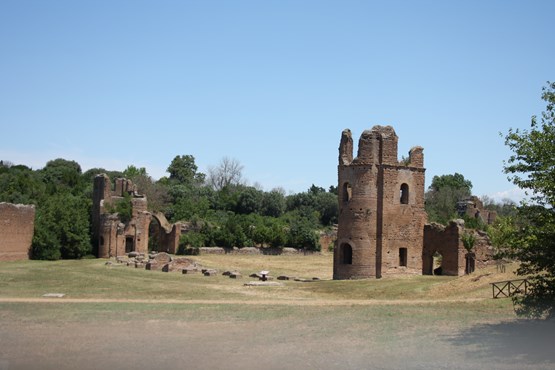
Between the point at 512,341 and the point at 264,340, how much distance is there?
5.65 m

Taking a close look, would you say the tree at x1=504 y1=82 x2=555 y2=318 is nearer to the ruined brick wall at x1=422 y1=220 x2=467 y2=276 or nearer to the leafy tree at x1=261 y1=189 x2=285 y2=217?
the ruined brick wall at x1=422 y1=220 x2=467 y2=276

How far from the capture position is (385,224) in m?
33.6

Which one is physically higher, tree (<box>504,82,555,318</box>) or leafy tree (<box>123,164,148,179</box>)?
leafy tree (<box>123,164,148,179</box>)

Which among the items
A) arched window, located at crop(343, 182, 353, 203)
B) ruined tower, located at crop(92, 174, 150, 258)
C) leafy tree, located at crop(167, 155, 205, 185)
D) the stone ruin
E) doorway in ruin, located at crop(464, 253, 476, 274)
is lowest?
doorway in ruin, located at crop(464, 253, 476, 274)

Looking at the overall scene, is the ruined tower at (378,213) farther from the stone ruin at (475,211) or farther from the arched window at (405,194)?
the stone ruin at (475,211)

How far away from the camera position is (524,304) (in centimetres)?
1864

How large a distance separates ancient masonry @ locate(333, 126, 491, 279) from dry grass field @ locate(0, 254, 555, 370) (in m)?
4.72

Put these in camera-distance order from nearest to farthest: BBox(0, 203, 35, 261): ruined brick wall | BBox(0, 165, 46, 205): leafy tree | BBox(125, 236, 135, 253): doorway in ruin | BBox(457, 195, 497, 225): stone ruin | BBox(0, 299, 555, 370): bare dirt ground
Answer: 1. BBox(0, 299, 555, 370): bare dirt ground
2. BBox(0, 203, 35, 261): ruined brick wall
3. BBox(125, 236, 135, 253): doorway in ruin
4. BBox(0, 165, 46, 205): leafy tree
5. BBox(457, 195, 497, 225): stone ruin

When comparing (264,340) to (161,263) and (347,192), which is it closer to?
(347,192)

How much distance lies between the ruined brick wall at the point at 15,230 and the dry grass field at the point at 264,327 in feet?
30.7

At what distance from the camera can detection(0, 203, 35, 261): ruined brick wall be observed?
3738 cm

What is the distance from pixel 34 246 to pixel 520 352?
33.0m

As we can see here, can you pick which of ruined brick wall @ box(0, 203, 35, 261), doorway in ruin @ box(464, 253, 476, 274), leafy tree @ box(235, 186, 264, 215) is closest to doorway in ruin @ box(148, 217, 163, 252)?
ruined brick wall @ box(0, 203, 35, 261)

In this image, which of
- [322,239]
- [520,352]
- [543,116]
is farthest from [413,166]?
[322,239]
